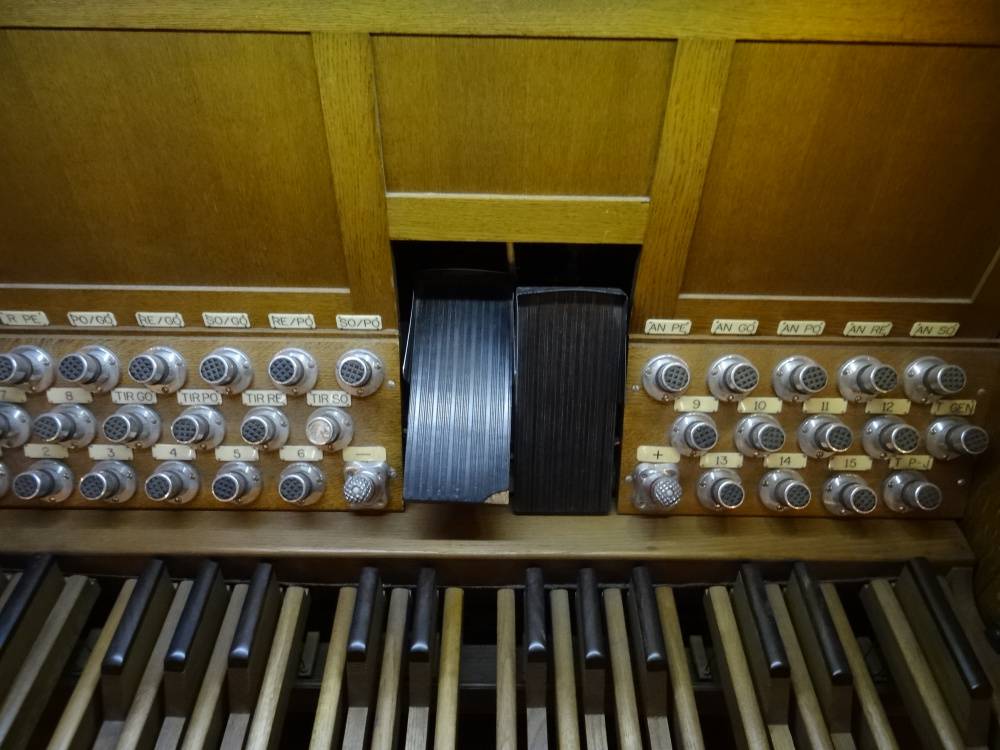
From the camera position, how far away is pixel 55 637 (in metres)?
1.21

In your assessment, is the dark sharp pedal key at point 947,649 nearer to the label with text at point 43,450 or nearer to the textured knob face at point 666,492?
the textured knob face at point 666,492

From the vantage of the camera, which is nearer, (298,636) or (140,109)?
(140,109)

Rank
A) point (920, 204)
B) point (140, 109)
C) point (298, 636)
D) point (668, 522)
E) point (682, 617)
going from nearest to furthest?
point (140, 109), point (920, 204), point (298, 636), point (668, 522), point (682, 617)

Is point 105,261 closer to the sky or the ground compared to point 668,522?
closer to the sky

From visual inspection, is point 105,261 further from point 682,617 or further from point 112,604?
point 682,617

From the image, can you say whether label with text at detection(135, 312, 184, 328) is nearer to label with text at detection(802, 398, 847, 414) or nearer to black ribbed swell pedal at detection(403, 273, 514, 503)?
black ribbed swell pedal at detection(403, 273, 514, 503)

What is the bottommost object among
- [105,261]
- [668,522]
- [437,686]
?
[437,686]

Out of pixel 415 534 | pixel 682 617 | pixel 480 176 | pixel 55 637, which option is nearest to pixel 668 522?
pixel 682 617

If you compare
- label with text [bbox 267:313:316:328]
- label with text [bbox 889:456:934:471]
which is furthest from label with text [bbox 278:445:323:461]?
label with text [bbox 889:456:934:471]

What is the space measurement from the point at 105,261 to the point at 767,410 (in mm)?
1302

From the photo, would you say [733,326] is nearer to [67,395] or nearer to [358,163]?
[358,163]

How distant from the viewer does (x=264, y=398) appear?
4.24ft

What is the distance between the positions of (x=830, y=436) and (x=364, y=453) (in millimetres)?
921

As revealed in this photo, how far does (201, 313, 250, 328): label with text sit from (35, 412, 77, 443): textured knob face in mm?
328
